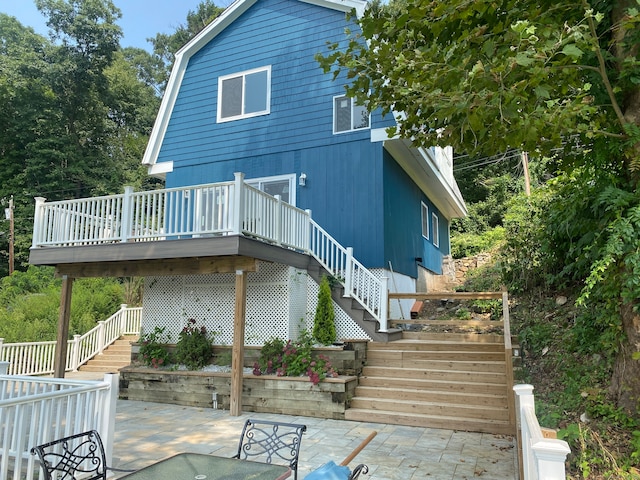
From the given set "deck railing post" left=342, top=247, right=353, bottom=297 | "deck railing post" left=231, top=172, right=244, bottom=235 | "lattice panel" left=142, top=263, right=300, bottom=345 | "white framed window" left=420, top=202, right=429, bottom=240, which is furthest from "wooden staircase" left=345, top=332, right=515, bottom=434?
"white framed window" left=420, top=202, right=429, bottom=240

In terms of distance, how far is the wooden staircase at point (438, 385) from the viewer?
20.7 ft

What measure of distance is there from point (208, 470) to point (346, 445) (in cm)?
305

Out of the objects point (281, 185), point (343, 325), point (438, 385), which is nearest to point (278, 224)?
point (343, 325)

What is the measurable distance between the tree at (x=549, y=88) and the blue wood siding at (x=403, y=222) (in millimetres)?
4695

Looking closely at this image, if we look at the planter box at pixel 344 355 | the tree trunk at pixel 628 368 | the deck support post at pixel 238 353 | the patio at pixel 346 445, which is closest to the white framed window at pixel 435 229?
the planter box at pixel 344 355

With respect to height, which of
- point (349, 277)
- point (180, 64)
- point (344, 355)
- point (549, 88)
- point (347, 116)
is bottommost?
point (344, 355)

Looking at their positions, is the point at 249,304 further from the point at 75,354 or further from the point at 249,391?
the point at 75,354

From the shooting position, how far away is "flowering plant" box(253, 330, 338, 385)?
23.9 feet

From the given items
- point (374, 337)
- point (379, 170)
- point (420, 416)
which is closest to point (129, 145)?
point (379, 170)

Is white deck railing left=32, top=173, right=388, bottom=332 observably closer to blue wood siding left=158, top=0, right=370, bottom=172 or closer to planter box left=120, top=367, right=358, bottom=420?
planter box left=120, top=367, right=358, bottom=420

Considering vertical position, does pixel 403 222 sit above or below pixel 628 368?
above

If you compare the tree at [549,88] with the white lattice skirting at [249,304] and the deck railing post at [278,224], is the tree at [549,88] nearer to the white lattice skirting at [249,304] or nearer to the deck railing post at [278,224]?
the deck railing post at [278,224]

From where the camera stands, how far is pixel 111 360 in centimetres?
1184

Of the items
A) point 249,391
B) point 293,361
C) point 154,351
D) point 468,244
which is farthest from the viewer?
point 468,244
